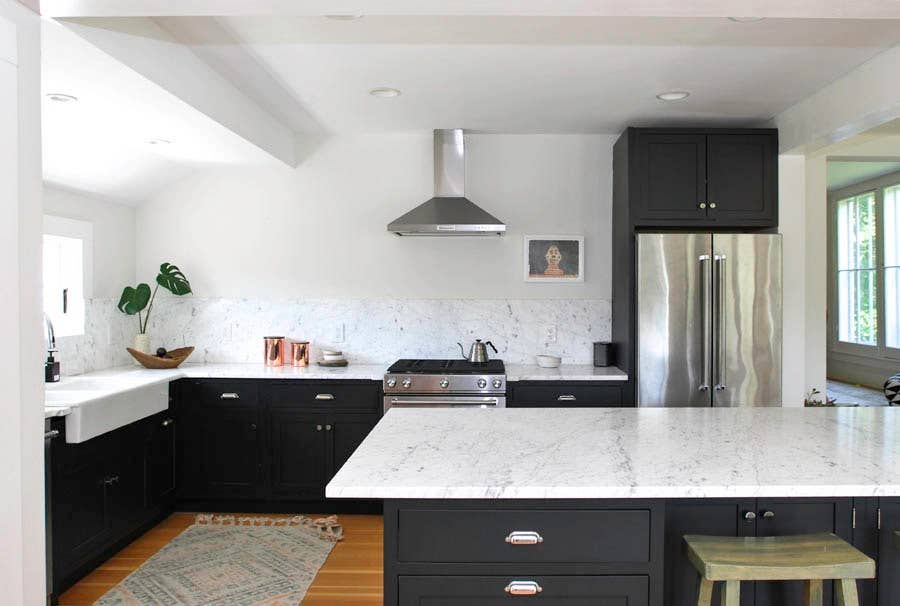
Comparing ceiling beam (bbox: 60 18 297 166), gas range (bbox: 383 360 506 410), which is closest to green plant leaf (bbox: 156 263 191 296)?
ceiling beam (bbox: 60 18 297 166)

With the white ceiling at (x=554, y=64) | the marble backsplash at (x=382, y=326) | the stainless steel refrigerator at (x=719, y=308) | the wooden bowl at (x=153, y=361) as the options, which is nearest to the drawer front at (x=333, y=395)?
the marble backsplash at (x=382, y=326)

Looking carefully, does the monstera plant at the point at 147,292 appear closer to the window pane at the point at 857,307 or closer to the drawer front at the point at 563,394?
the drawer front at the point at 563,394

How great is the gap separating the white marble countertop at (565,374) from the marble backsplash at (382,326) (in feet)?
1.07

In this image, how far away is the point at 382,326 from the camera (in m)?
4.80

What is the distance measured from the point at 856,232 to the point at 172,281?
8.87 m

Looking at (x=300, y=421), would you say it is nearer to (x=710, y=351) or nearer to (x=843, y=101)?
(x=710, y=351)

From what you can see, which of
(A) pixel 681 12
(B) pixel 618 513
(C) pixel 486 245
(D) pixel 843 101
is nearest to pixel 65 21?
(A) pixel 681 12

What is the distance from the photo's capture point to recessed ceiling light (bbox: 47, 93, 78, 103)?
9.56 feet

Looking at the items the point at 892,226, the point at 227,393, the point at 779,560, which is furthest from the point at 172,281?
the point at 892,226

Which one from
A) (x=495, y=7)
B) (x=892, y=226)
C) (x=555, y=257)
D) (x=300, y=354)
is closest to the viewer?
(x=495, y=7)

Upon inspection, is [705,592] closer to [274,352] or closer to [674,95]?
[674,95]

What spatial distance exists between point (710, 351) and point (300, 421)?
8.76ft

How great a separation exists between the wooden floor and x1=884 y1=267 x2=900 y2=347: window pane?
7370mm

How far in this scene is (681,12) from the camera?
7.02ft
